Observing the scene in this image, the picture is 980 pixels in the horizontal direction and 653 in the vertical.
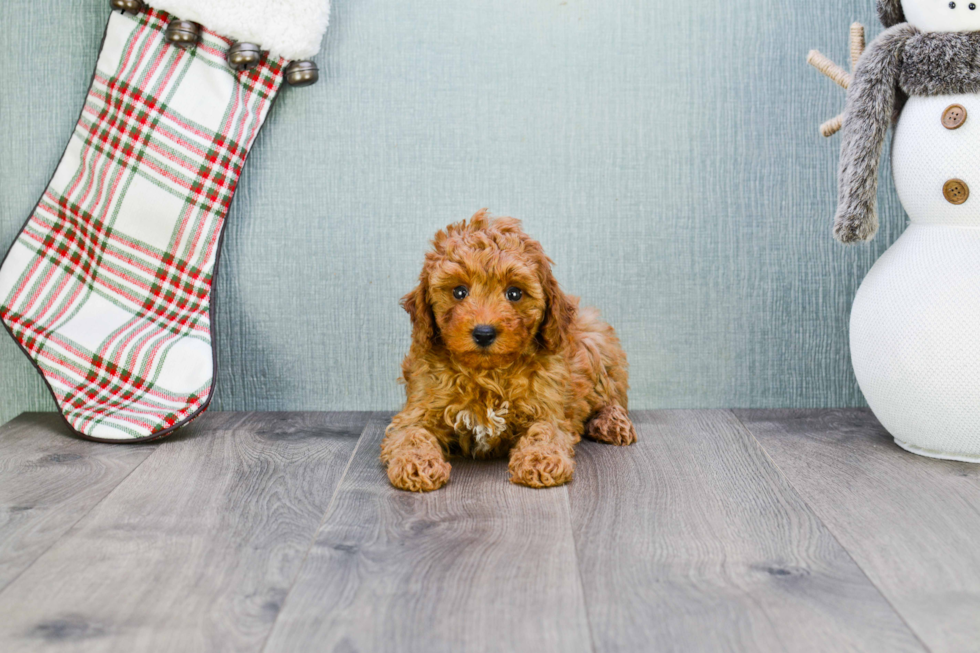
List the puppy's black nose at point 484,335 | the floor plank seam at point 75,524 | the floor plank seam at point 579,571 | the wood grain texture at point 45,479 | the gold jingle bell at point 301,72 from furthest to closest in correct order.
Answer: the gold jingle bell at point 301,72, the puppy's black nose at point 484,335, the wood grain texture at point 45,479, the floor plank seam at point 75,524, the floor plank seam at point 579,571

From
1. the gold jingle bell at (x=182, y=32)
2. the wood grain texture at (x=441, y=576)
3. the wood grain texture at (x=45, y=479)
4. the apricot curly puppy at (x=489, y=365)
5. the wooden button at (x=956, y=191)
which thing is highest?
the gold jingle bell at (x=182, y=32)

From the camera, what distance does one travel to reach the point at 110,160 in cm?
217

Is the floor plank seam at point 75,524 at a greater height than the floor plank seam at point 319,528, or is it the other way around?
the floor plank seam at point 75,524

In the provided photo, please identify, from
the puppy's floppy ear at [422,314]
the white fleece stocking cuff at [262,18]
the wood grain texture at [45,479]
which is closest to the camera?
the wood grain texture at [45,479]

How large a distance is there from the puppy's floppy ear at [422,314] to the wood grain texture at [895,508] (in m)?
0.81

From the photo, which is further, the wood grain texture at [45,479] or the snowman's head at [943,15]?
the snowman's head at [943,15]

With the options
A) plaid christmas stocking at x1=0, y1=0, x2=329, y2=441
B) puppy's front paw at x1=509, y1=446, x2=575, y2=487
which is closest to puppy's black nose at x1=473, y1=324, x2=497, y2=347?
puppy's front paw at x1=509, y1=446, x2=575, y2=487

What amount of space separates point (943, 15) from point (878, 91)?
0.19m

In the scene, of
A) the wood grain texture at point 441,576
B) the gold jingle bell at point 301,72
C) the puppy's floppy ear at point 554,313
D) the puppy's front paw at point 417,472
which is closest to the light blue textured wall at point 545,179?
the gold jingle bell at point 301,72

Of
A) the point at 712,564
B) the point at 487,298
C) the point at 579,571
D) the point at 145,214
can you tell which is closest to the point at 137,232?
the point at 145,214

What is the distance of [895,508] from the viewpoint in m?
1.64

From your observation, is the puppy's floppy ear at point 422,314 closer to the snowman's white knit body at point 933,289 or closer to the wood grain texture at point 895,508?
the wood grain texture at point 895,508

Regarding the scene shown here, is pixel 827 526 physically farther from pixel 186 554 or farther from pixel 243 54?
pixel 243 54

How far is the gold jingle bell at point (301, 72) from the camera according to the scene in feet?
7.11
